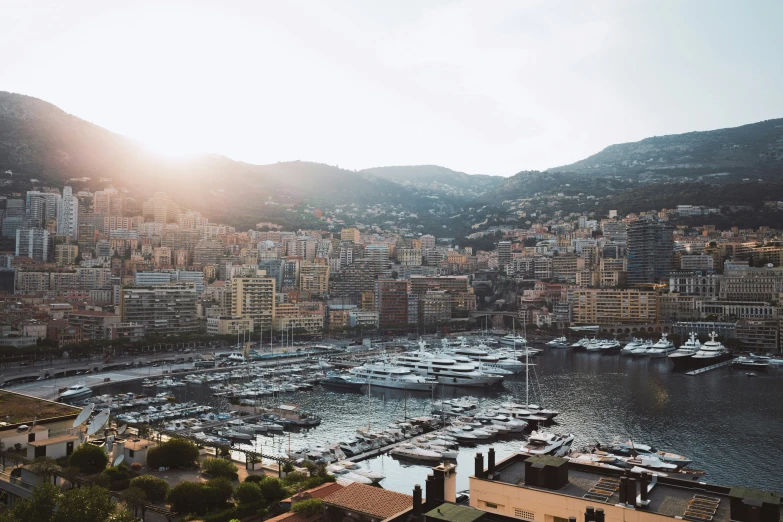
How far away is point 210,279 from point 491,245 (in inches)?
2131

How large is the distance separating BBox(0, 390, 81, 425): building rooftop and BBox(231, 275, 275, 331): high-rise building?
3894 centimetres

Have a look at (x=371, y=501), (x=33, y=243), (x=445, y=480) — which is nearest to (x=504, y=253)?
(x=33, y=243)

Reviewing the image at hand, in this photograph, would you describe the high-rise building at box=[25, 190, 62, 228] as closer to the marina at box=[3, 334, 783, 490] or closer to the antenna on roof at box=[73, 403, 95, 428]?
the marina at box=[3, 334, 783, 490]

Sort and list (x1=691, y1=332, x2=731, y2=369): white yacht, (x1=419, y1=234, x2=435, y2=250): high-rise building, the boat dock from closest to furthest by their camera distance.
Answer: the boat dock < (x1=691, y1=332, x2=731, y2=369): white yacht < (x1=419, y1=234, x2=435, y2=250): high-rise building

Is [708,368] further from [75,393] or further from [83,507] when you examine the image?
[83,507]

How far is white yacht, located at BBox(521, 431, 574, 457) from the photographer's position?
2380cm

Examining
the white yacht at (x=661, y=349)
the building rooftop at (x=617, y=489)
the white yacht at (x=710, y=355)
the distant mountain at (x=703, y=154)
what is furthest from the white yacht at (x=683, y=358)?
the distant mountain at (x=703, y=154)

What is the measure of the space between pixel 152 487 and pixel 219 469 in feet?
7.78

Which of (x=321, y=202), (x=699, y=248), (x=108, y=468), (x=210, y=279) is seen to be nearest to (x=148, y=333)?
(x=210, y=279)

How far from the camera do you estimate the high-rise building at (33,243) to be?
270 ft

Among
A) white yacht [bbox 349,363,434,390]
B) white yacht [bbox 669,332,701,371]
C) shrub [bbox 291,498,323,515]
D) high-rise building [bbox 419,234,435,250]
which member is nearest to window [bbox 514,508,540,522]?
shrub [bbox 291,498,323,515]

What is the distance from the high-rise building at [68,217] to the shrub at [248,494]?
86.7 metres

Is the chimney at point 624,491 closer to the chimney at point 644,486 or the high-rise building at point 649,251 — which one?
the chimney at point 644,486

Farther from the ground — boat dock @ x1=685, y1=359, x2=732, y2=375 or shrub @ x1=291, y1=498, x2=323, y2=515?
shrub @ x1=291, y1=498, x2=323, y2=515
